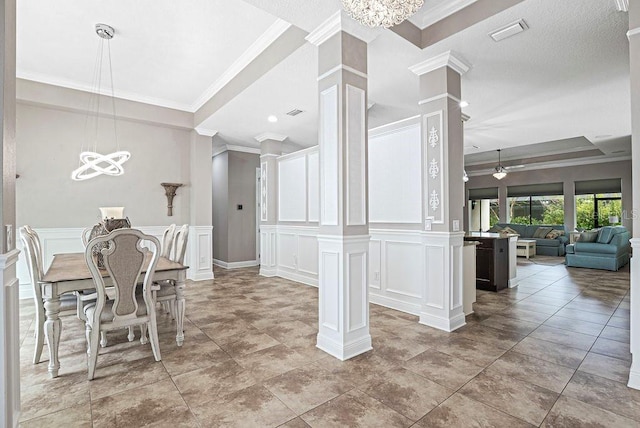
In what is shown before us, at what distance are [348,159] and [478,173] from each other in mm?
10366

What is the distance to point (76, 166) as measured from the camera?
4.98 m

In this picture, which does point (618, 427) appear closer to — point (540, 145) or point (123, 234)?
point (123, 234)

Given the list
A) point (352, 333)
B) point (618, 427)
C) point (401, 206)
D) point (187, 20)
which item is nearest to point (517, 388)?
point (618, 427)

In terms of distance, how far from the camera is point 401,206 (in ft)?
13.3

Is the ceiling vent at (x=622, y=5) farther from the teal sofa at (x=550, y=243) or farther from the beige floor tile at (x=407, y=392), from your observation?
the teal sofa at (x=550, y=243)

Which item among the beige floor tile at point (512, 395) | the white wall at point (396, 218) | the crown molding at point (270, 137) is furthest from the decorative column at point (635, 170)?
the crown molding at point (270, 137)

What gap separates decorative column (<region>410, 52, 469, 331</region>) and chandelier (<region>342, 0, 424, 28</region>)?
1.37 metres

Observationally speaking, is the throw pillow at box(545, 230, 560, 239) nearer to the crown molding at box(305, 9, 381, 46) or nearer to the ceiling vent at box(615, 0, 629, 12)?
the ceiling vent at box(615, 0, 629, 12)

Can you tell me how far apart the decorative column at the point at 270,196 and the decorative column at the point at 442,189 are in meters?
3.59

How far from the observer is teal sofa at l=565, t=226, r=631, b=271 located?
659cm

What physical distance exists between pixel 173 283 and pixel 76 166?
3216mm

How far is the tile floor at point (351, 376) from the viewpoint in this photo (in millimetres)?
1829

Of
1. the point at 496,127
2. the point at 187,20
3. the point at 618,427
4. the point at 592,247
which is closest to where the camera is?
the point at 618,427

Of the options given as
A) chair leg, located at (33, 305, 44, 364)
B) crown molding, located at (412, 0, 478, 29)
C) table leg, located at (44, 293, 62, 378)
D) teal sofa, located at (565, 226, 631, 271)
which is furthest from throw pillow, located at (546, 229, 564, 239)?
chair leg, located at (33, 305, 44, 364)
